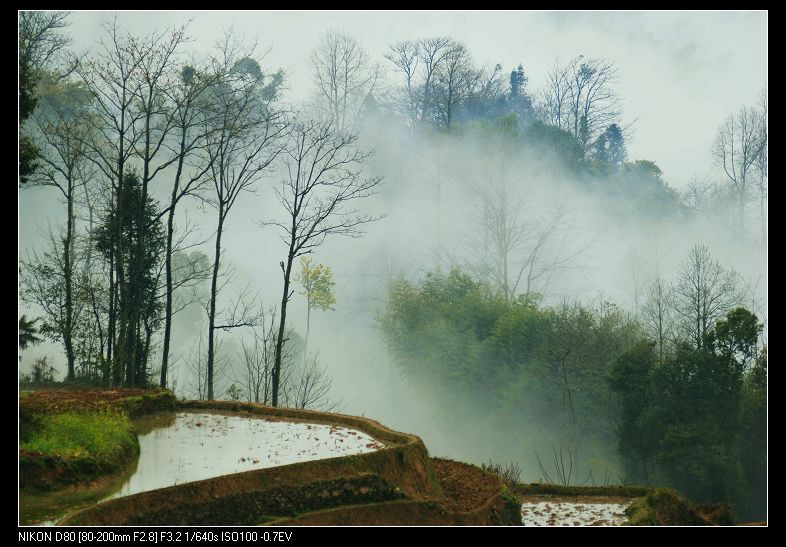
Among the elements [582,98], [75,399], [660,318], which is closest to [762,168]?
[582,98]

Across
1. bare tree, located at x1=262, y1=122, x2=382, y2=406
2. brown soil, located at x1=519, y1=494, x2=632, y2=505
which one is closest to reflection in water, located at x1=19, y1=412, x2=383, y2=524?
brown soil, located at x1=519, y1=494, x2=632, y2=505

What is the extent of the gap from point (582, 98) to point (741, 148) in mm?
12323

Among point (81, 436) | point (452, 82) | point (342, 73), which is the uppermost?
point (452, 82)

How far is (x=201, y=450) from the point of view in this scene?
607 inches

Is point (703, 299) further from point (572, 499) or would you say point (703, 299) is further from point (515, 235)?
point (572, 499)

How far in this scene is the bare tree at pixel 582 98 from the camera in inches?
2356

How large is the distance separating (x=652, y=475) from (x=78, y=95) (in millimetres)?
31582

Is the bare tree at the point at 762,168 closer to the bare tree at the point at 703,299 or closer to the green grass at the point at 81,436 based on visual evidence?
the bare tree at the point at 703,299

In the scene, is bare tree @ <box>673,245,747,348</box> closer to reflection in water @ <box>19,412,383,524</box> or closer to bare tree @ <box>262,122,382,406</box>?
bare tree @ <box>262,122,382,406</box>

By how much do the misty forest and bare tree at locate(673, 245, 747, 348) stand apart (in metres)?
0.20

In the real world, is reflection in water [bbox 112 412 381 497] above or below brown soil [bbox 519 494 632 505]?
above

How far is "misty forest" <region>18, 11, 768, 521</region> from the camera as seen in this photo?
1334 inches

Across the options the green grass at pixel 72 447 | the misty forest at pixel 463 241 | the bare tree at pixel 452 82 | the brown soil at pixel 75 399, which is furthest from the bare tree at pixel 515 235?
the green grass at pixel 72 447

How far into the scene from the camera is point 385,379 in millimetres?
48000
